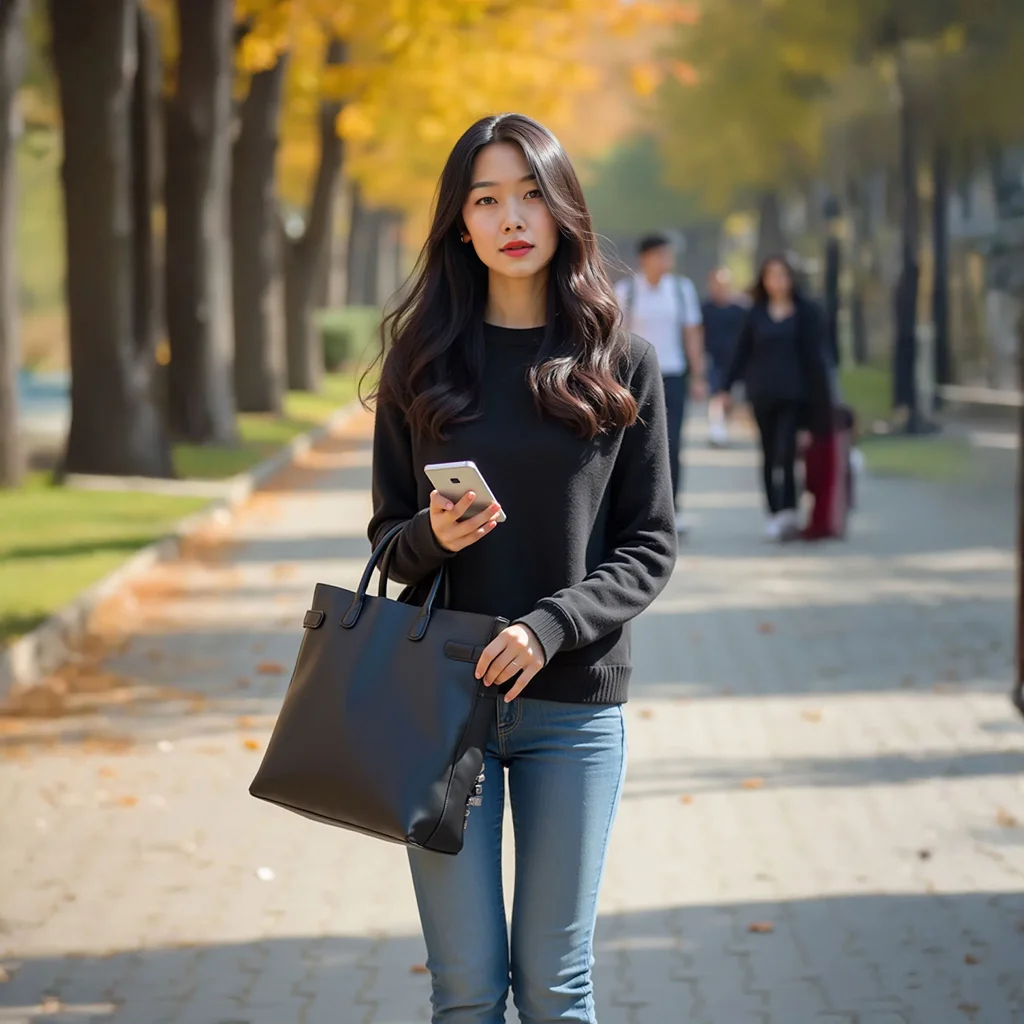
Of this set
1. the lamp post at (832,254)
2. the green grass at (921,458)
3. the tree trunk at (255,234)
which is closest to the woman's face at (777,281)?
the green grass at (921,458)

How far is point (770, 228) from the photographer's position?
52469mm

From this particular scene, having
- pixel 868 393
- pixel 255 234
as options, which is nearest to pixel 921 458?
pixel 255 234

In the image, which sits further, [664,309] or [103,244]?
[103,244]

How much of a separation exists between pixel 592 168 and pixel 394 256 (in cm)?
1966

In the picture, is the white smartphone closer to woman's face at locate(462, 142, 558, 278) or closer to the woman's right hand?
the woman's right hand

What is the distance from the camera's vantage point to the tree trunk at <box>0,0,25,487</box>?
1563cm

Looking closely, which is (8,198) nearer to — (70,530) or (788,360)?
(70,530)

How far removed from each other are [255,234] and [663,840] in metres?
19.8

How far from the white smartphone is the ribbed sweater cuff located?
17cm

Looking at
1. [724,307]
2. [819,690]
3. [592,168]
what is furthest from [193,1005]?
[592,168]

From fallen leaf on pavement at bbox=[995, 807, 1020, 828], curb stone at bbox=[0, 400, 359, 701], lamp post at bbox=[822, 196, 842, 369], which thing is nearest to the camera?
fallen leaf on pavement at bbox=[995, 807, 1020, 828]

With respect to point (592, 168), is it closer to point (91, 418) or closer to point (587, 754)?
point (91, 418)

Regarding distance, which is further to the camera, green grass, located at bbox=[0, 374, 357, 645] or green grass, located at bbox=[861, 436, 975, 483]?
green grass, located at bbox=[861, 436, 975, 483]

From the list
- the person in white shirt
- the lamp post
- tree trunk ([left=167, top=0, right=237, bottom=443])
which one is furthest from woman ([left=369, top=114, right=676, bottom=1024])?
the lamp post
